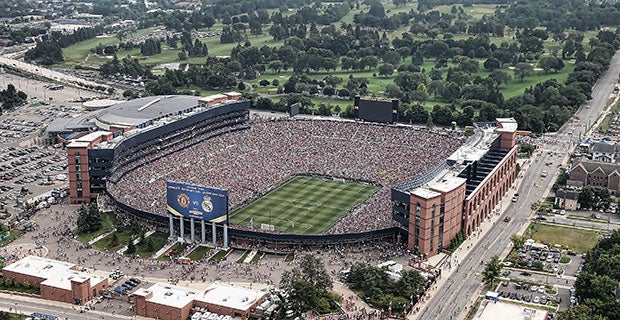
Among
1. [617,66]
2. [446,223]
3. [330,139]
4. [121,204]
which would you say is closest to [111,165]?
[121,204]

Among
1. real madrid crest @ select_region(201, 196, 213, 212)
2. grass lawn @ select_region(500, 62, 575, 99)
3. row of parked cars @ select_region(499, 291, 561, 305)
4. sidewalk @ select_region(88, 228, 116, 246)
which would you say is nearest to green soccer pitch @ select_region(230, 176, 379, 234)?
real madrid crest @ select_region(201, 196, 213, 212)

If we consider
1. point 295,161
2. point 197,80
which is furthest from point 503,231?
point 197,80

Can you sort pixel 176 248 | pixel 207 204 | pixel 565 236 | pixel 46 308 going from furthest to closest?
pixel 565 236, pixel 176 248, pixel 207 204, pixel 46 308

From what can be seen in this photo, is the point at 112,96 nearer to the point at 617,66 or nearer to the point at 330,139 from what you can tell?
the point at 330,139

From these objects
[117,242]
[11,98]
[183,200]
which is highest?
[11,98]

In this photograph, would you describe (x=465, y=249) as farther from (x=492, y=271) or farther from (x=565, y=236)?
(x=565, y=236)

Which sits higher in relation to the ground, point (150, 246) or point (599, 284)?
point (599, 284)
